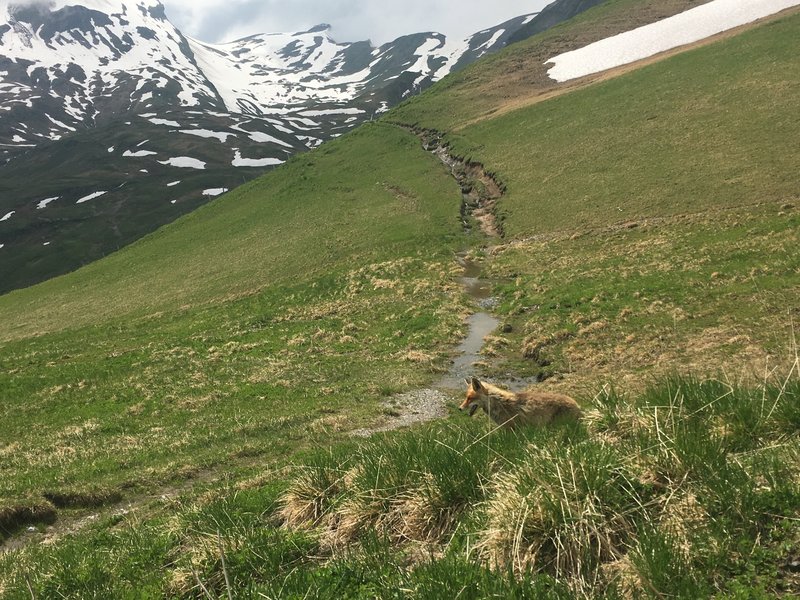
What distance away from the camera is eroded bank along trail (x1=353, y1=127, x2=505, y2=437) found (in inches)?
733

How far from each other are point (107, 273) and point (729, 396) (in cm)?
6814

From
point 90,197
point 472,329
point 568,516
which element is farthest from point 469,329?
point 90,197

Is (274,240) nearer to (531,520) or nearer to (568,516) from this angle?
(531,520)

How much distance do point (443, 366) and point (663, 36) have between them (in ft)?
282

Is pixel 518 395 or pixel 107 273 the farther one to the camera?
pixel 107 273

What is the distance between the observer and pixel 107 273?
199 ft

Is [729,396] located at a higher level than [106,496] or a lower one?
higher

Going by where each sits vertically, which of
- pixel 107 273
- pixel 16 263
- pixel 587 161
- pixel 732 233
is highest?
pixel 16 263

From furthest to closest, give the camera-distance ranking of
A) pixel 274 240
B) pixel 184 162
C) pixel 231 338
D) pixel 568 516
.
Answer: pixel 184 162 → pixel 274 240 → pixel 231 338 → pixel 568 516

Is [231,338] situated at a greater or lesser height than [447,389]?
greater

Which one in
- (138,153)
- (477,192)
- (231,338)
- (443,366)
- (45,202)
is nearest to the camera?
(443,366)

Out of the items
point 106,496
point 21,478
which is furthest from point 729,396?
point 21,478

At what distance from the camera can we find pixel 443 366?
75.9 feet

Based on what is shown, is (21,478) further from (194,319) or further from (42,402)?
(194,319)
